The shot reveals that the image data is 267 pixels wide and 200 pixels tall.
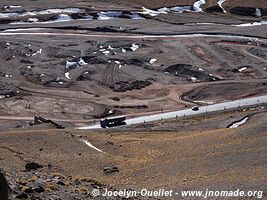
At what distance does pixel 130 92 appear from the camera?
244 feet

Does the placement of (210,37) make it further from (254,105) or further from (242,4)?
(254,105)

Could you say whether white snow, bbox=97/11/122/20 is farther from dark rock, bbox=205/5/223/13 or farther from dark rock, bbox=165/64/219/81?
dark rock, bbox=165/64/219/81

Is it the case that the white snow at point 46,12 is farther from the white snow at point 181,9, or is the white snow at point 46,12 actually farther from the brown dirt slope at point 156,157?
the brown dirt slope at point 156,157

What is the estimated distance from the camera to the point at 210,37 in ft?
347

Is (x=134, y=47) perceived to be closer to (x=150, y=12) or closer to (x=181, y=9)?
(x=150, y=12)

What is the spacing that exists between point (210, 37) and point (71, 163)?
79803 millimetres

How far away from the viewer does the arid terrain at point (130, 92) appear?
25.5m

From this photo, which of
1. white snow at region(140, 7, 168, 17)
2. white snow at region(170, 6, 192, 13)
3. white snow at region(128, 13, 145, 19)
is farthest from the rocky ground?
white snow at region(170, 6, 192, 13)

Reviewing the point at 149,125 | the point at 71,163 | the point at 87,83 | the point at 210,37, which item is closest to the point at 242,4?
the point at 210,37

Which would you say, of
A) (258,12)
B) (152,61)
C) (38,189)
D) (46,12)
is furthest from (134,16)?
(38,189)

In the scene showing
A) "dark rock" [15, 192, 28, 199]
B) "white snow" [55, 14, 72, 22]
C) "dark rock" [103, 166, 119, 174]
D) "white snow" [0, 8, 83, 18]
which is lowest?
"white snow" [55, 14, 72, 22]

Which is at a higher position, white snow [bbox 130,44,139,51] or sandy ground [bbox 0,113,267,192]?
sandy ground [bbox 0,113,267,192]

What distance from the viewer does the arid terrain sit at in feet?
83.8

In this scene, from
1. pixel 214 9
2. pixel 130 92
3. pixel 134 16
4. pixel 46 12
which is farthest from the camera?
pixel 214 9
